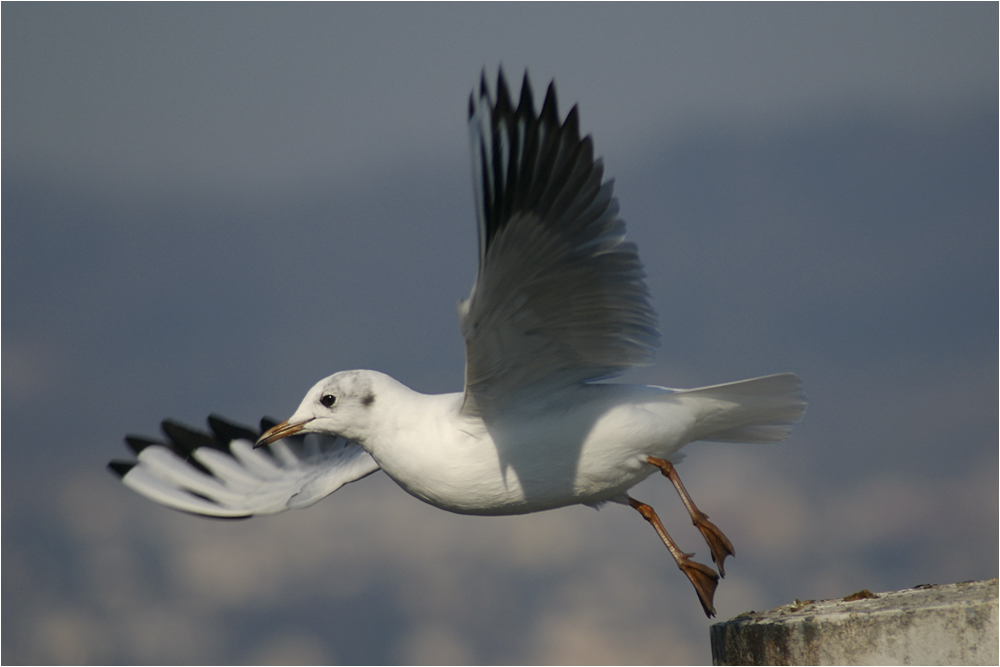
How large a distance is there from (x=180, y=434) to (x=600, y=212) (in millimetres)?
3794

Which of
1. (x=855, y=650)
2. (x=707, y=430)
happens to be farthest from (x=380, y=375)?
(x=855, y=650)

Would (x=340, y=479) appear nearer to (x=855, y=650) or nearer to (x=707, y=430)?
(x=707, y=430)

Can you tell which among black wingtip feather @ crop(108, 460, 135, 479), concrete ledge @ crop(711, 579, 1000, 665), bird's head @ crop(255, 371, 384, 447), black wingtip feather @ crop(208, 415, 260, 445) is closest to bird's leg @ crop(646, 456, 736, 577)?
concrete ledge @ crop(711, 579, 1000, 665)

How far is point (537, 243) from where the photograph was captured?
3354 millimetres

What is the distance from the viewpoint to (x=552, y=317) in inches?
142

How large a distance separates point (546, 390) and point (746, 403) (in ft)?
2.83

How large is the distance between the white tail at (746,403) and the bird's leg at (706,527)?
222mm

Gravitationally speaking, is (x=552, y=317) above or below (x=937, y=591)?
above

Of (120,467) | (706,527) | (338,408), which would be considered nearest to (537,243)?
(338,408)

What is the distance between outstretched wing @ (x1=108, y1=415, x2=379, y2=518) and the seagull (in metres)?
1.29

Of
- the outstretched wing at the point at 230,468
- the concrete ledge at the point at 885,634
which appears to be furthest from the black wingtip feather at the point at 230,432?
the concrete ledge at the point at 885,634

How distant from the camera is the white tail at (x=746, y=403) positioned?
3.99 metres

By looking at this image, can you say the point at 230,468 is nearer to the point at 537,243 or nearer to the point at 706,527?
the point at 706,527

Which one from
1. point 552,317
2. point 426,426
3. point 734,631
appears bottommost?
point 734,631
